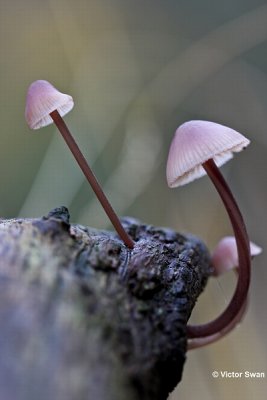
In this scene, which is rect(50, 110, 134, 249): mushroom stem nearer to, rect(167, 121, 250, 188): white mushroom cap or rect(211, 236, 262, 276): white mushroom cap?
rect(167, 121, 250, 188): white mushroom cap

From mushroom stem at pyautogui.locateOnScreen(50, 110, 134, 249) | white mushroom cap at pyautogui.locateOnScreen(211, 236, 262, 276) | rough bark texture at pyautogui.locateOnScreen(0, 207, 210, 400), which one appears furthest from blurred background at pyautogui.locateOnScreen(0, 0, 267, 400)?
rough bark texture at pyautogui.locateOnScreen(0, 207, 210, 400)

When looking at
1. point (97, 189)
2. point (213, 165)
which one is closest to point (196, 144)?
point (213, 165)

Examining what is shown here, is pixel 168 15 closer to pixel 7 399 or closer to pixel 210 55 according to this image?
pixel 210 55

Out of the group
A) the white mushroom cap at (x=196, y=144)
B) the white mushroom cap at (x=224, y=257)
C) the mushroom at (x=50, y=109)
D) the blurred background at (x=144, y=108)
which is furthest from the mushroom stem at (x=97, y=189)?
the blurred background at (x=144, y=108)

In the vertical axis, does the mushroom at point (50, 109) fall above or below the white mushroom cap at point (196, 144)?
above

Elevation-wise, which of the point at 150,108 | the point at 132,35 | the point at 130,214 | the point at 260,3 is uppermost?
the point at 132,35

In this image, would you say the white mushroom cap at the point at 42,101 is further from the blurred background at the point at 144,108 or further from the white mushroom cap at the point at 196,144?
the blurred background at the point at 144,108

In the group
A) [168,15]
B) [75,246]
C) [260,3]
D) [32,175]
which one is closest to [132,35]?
[168,15]
